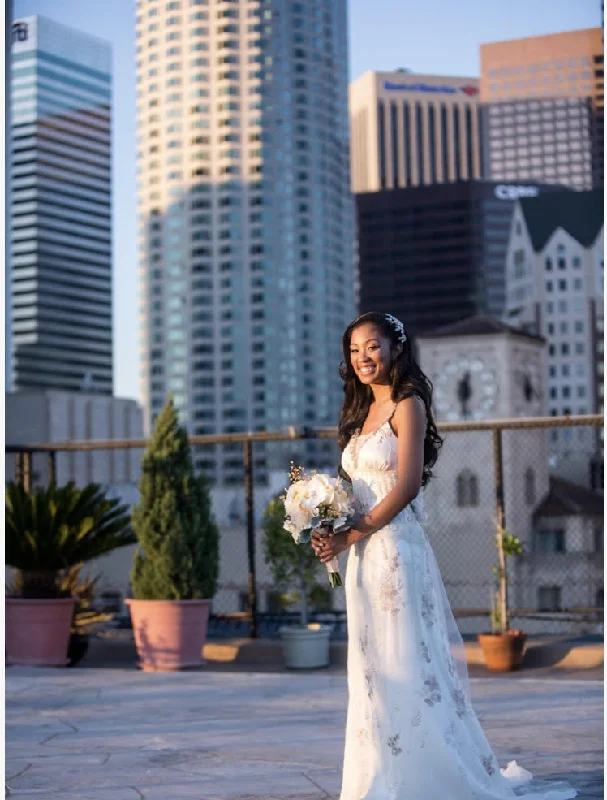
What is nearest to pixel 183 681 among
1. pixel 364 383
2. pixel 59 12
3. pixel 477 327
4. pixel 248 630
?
pixel 248 630

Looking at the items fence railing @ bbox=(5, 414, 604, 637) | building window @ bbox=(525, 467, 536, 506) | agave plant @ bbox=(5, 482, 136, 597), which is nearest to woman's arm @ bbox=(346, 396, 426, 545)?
agave plant @ bbox=(5, 482, 136, 597)

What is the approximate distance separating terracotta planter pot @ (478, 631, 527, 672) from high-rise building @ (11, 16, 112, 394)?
169821mm

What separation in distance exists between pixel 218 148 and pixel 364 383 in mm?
190324

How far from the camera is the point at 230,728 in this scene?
6.99 m

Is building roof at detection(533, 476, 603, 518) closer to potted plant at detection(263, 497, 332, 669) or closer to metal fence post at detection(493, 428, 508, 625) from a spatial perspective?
metal fence post at detection(493, 428, 508, 625)

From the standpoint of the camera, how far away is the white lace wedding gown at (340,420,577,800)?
15.4ft

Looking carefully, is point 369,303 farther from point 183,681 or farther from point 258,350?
point 183,681

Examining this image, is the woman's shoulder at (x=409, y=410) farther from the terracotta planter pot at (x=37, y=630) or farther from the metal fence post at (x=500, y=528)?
the terracotta planter pot at (x=37, y=630)

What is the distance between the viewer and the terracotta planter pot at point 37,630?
9945 mm

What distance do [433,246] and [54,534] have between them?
16062cm

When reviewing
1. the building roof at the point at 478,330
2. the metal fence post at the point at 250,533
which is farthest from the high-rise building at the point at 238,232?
the metal fence post at the point at 250,533

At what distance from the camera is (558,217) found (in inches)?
5837

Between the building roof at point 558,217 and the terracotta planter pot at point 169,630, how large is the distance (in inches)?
5562

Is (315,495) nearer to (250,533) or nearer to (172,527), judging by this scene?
(172,527)
